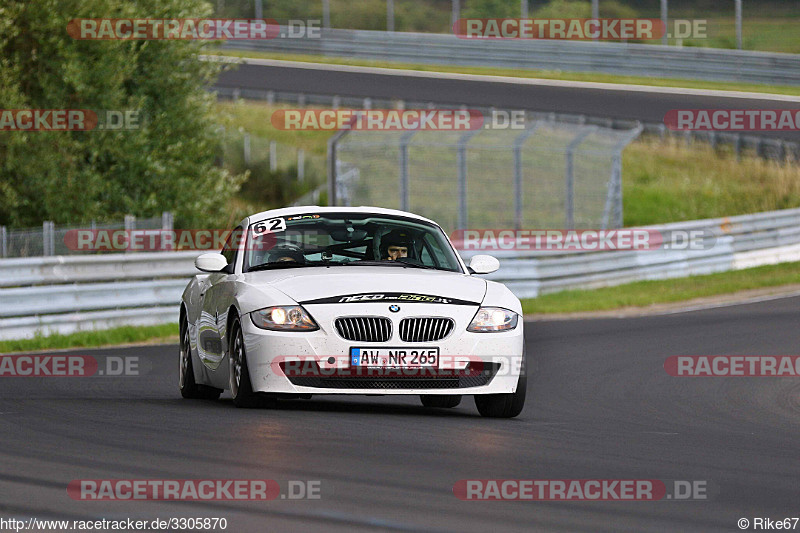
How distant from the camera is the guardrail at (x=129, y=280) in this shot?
18.0 metres

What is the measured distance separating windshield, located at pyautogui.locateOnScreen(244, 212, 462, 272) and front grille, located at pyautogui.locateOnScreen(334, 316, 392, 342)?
113cm

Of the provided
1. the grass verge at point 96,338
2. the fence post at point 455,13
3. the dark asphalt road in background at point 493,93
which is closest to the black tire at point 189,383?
the grass verge at point 96,338

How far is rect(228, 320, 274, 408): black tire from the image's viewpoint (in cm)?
971

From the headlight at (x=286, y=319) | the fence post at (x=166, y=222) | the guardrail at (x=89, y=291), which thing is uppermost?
the headlight at (x=286, y=319)

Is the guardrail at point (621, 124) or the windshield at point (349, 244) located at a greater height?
the windshield at point (349, 244)

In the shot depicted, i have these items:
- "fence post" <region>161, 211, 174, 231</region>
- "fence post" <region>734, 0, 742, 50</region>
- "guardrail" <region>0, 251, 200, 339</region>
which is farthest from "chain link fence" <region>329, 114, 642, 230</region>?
"fence post" <region>734, 0, 742, 50</region>

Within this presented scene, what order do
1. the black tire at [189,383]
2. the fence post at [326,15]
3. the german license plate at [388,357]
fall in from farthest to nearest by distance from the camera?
the fence post at [326,15] < the black tire at [189,383] < the german license plate at [388,357]

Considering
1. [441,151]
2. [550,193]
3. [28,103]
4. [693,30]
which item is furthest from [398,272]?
[693,30]

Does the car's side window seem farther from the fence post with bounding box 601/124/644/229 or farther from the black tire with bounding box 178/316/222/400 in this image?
the fence post with bounding box 601/124/644/229

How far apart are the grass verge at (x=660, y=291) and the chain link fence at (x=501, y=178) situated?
249 cm

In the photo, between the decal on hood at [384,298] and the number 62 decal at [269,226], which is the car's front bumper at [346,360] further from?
the number 62 decal at [269,226]

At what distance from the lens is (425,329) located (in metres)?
9.55

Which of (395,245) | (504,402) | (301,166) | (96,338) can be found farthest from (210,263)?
(301,166)

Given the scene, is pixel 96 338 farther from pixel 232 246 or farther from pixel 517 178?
pixel 517 178
